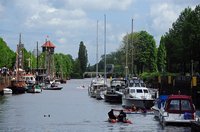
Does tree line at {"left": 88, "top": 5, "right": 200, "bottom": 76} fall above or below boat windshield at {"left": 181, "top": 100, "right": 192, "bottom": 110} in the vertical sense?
above

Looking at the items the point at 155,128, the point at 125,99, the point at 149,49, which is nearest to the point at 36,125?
the point at 155,128

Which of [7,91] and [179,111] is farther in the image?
[7,91]

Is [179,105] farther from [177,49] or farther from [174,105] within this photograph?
[177,49]

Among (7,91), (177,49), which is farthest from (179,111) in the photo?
(7,91)

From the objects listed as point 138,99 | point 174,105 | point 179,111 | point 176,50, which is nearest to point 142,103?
point 138,99

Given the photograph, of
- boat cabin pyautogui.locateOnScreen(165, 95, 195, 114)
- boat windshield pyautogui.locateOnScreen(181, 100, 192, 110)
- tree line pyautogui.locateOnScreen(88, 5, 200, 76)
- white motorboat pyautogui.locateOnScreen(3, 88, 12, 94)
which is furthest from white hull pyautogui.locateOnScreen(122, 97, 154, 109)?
white motorboat pyautogui.locateOnScreen(3, 88, 12, 94)

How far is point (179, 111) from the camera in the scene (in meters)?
51.3

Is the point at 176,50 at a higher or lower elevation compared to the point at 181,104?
higher

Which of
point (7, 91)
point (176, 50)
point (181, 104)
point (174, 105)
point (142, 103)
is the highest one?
point (176, 50)

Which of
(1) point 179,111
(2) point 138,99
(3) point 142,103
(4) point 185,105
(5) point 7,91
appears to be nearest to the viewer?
(1) point 179,111

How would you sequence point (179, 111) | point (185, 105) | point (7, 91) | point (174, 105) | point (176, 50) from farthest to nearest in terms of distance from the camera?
point (7, 91) → point (176, 50) → point (174, 105) → point (185, 105) → point (179, 111)

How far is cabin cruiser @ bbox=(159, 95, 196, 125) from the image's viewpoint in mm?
51094

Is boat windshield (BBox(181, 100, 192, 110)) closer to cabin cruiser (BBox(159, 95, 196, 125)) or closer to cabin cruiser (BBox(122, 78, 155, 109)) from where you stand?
cabin cruiser (BBox(159, 95, 196, 125))

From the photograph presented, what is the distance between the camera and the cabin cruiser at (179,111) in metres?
51.1
